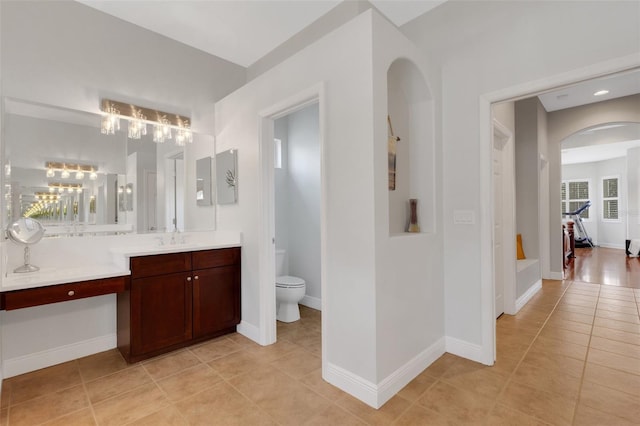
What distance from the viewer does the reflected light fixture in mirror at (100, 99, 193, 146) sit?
280cm

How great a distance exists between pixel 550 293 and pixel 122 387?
5.08 metres

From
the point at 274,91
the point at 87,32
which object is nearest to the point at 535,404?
the point at 274,91

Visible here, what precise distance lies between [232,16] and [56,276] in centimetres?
265

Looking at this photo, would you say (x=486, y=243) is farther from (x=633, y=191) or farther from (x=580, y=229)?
(x=580, y=229)

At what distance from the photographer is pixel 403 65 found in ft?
7.93

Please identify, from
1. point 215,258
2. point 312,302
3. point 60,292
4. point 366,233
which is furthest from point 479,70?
point 60,292

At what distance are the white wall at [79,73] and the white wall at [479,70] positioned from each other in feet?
8.34

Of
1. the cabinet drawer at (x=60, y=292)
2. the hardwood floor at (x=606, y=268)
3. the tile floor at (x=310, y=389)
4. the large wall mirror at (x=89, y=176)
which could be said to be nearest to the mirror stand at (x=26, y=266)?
the large wall mirror at (x=89, y=176)

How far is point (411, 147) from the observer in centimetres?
272

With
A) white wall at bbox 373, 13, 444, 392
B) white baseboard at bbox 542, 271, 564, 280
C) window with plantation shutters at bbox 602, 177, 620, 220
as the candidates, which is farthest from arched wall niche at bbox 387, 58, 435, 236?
window with plantation shutters at bbox 602, 177, 620, 220

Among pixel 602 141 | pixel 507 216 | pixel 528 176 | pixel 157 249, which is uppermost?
pixel 602 141

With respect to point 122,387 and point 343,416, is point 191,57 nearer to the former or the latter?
point 122,387

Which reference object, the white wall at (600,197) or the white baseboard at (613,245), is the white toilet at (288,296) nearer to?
the white wall at (600,197)

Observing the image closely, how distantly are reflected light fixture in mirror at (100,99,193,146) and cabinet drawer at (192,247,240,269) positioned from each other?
4.06 feet
